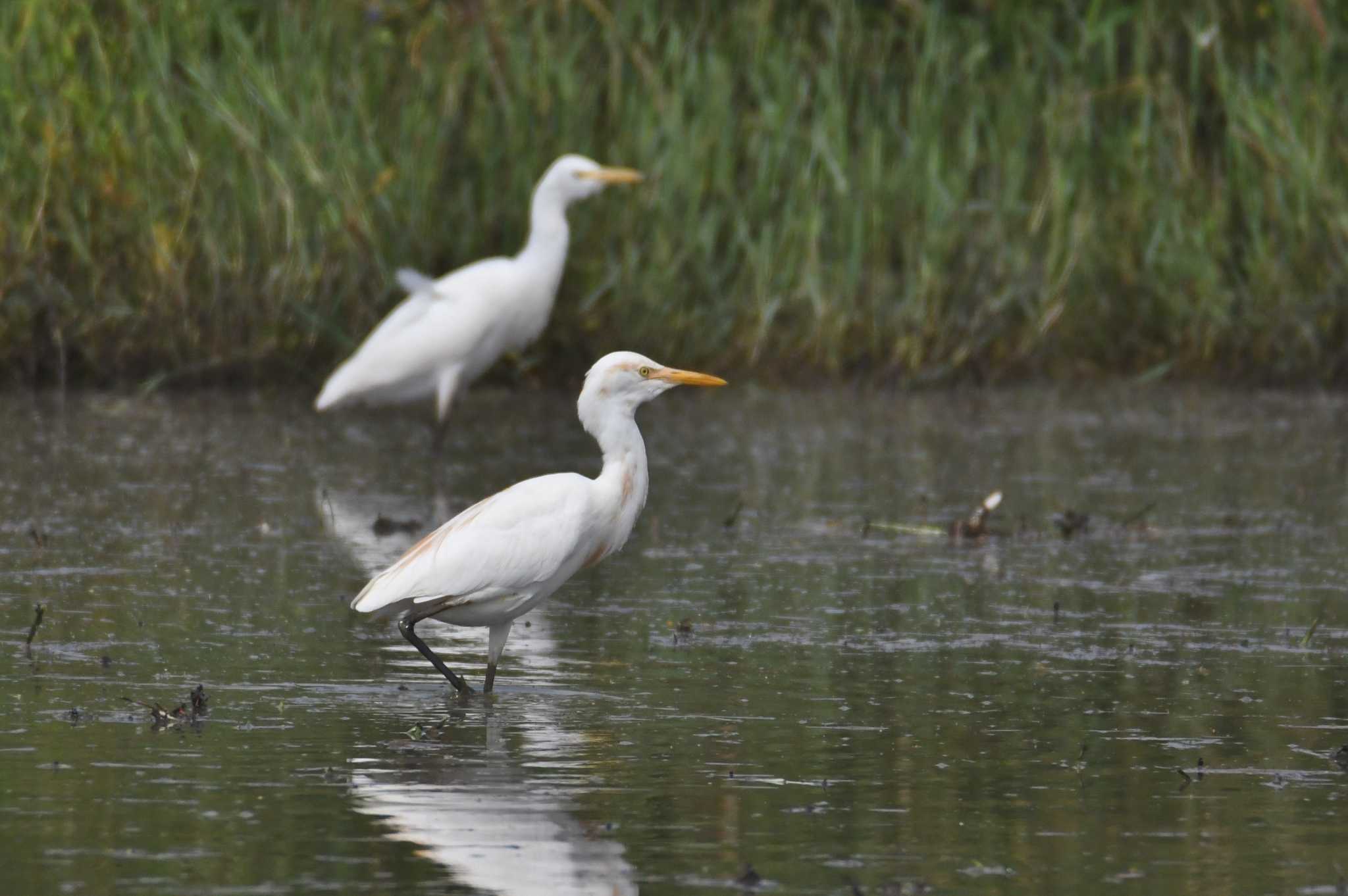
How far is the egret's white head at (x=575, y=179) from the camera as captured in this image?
40.6 feet

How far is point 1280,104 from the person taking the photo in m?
13.7

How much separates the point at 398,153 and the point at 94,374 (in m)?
2.08

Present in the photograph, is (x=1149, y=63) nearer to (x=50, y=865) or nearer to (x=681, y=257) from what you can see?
(x=681, y=257)

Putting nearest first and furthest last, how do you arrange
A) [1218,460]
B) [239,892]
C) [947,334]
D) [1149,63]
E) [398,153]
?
[239,892] < [1218,460] < [398,153] < [947,334] < [1149,63]

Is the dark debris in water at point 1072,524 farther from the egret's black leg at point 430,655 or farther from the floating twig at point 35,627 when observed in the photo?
the floating twig at point 35,627

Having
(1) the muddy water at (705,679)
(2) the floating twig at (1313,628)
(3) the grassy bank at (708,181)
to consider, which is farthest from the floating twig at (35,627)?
(3) the grassy bank at (708,181)

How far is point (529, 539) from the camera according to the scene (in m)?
6.13

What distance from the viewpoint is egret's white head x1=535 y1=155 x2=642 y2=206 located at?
12.4 m

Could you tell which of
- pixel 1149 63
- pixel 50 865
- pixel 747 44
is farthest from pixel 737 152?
pixel 50 865

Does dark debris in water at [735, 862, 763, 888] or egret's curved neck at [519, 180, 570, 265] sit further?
egret's curved neck at [519, 180, 570, 265]

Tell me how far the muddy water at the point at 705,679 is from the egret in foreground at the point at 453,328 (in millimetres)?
476

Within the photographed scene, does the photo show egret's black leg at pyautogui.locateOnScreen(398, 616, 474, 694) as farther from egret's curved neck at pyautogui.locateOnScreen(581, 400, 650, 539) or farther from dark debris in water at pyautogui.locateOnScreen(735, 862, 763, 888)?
dark debris in water at pyautogui.locateOnScreen(735, 862, 763, 888)

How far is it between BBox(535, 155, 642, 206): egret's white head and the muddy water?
1565 mm

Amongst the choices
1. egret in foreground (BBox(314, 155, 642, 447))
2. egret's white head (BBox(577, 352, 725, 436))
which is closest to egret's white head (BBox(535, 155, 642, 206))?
egret in foreground (BBox(314, 155, 642, 447))
